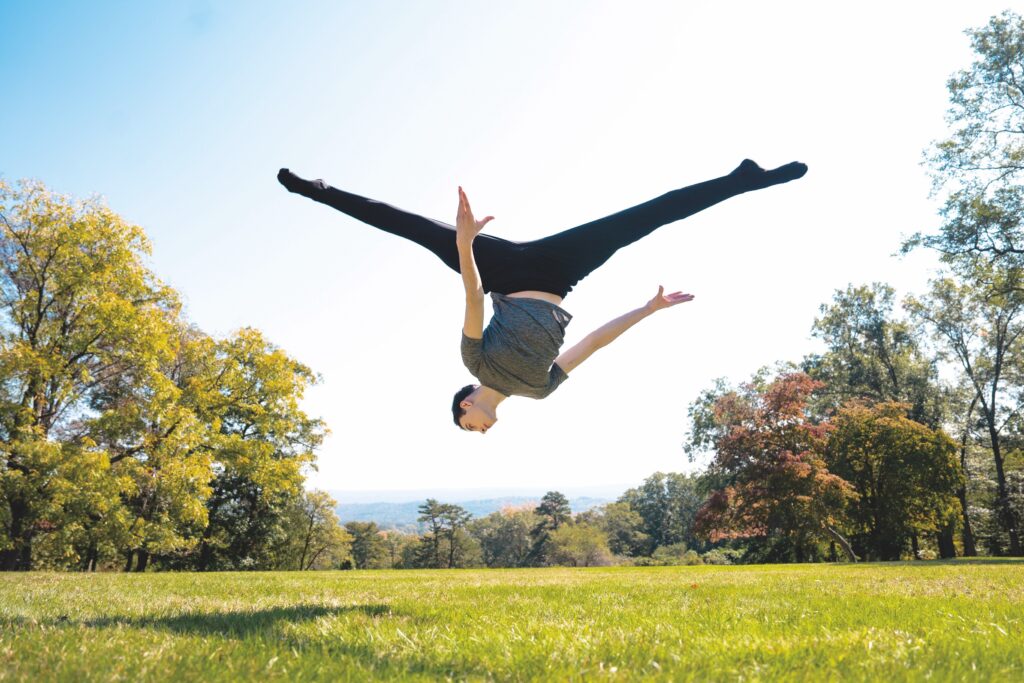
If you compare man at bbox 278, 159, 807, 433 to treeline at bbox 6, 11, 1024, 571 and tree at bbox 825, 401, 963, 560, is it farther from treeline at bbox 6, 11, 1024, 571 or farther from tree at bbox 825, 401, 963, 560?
tree at bbox 825, 401, 963, 560

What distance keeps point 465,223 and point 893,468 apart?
28352 millimetres

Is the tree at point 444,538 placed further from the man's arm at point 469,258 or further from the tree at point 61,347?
the man's arm at point 469,258

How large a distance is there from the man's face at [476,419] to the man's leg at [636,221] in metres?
1.14

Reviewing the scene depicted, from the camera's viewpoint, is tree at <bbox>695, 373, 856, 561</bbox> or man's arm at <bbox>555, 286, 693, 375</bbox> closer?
man's arm at <bbox>555, 286, 693, 375</bbox>

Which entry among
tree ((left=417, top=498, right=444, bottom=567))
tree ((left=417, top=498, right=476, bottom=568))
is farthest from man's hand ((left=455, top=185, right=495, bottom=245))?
tree ((left=417, top=498, right=476, bottom=568))

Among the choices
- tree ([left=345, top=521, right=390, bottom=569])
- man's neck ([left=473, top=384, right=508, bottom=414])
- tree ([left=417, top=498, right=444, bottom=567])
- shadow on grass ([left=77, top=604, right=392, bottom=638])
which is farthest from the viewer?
tree ([left=345, top=521, right=390, bottom=569])

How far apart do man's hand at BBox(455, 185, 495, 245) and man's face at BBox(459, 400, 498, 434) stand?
1332 mm

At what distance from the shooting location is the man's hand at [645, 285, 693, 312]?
193 inches

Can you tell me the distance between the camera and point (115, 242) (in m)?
16.5

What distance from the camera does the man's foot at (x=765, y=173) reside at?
4.66 meters

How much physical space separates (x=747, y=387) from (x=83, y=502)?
23.7 meters

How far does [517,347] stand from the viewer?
3.99m

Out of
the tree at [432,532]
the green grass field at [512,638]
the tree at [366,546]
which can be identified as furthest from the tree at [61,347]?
the tree at [366,546]

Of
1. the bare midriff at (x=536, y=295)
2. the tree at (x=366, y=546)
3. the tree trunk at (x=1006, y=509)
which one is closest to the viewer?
the bare midriff at (x=536, y=295)
